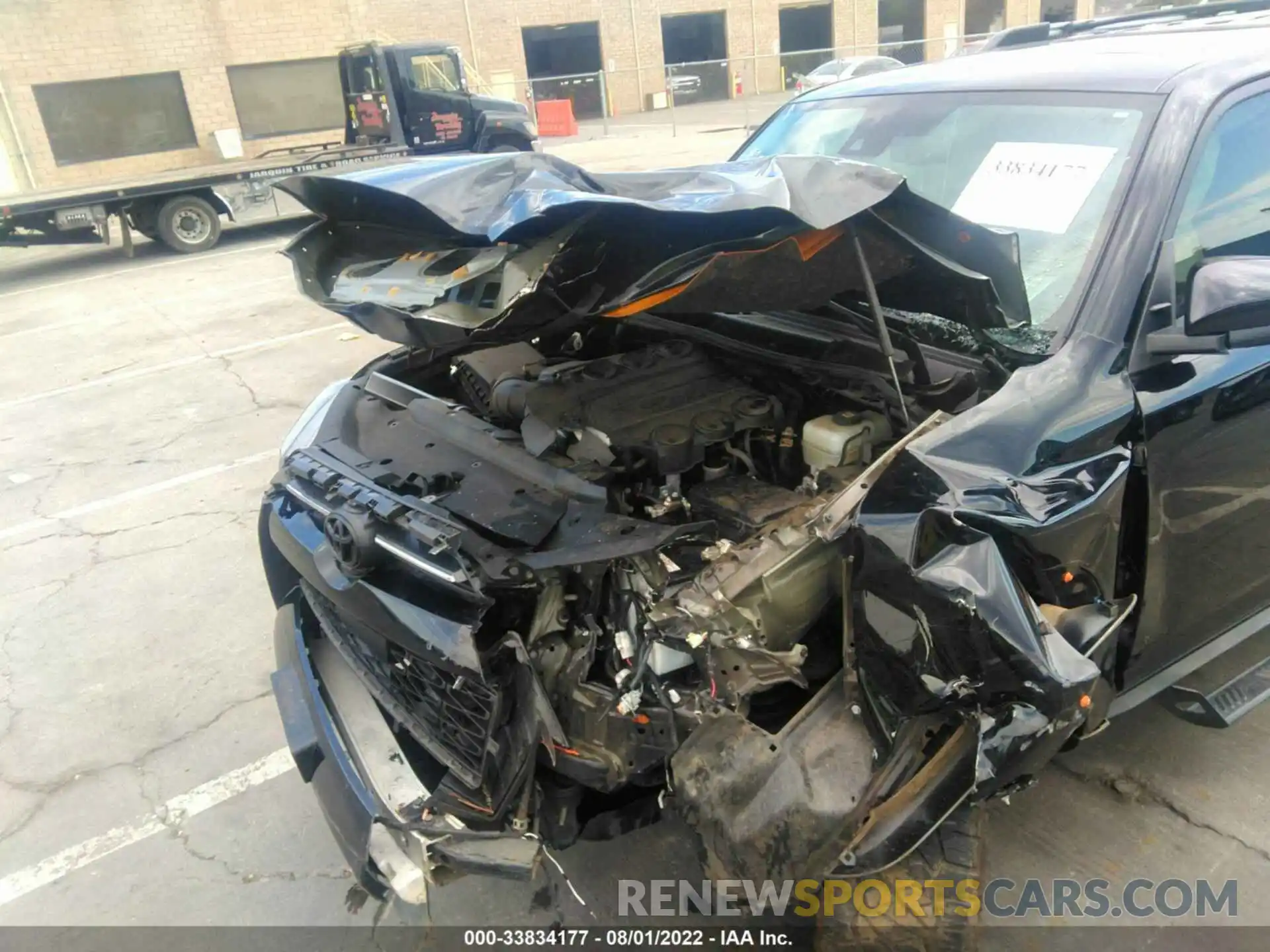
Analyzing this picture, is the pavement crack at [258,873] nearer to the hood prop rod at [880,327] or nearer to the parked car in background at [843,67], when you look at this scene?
the hood prop rod at [880,327]

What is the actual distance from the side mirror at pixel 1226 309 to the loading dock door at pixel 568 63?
26316mm

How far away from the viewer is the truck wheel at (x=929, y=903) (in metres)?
1.93

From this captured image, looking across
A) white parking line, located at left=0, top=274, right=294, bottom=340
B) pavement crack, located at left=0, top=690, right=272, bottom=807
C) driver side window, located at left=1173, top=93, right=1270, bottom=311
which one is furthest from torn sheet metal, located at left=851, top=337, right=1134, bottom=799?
white parking line, located at left=0, top=274, right=294, bottom=340

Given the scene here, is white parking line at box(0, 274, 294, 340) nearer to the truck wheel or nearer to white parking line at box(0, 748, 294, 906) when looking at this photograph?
white parking line at box(0, 748, 294, 906)

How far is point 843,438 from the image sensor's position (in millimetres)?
2316

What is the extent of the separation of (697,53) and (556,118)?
33.3 ft

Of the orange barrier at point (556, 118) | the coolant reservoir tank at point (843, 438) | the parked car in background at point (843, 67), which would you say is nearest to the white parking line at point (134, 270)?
the coolant reservoir tank at point (843, 438)

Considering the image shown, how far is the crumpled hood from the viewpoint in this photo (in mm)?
1963

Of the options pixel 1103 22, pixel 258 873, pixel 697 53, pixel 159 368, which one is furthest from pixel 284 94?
pixel 258 873

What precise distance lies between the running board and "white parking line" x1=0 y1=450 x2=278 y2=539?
490 cm

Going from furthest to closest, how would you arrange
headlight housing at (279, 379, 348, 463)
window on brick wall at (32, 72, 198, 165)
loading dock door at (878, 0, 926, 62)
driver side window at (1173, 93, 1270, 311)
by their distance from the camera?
loading dock door at (878, 0, 926, 62)
window on brick wall at (32, 72, 198, 165)
headlight housing at (279, 379, 348, 463)
driver side window at (1173, 93, 1270, 311)

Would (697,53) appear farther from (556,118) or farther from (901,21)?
(556,118)

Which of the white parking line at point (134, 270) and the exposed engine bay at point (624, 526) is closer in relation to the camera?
the exposed engine bay at point (624, 526)

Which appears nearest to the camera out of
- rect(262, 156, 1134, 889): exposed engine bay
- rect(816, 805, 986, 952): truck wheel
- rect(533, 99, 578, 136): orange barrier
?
rect(262, 156, 1134, 889): exposed engine bay
